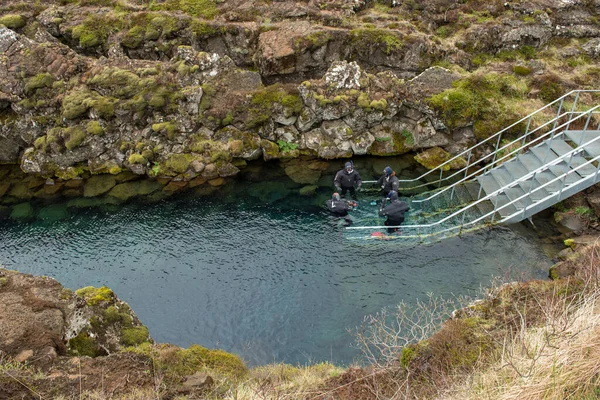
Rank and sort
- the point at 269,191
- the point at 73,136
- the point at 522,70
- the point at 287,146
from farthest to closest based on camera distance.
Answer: the point at 522,70
the point at 287,146
the point at 73,136
the point at 269,191

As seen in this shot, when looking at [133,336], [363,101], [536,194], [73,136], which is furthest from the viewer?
[73,136]

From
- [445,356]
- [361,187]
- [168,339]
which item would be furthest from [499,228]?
[168,339]

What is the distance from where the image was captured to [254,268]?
68.9ft

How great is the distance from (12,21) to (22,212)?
22473 mm

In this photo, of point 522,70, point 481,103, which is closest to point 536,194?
point 481,103

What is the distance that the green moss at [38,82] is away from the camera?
32.1 metres

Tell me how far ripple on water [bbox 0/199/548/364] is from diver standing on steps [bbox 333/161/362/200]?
2411 millimetres

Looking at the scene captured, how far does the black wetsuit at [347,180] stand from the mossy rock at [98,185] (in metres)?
16.8

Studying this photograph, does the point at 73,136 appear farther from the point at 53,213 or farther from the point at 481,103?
the point at 481,103

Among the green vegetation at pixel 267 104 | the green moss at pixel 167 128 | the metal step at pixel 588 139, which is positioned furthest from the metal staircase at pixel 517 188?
the green moss at pixel 167 128

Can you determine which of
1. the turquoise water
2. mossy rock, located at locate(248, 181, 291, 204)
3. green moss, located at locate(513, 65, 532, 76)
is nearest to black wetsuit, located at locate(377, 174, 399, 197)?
the turquoise water

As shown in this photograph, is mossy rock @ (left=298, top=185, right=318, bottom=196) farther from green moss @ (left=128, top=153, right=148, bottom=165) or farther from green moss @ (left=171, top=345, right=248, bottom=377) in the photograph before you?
green moss @ (left=171, top=345, right=248, bottom=377)

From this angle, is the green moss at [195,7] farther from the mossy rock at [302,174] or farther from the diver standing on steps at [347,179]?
the diver standing on steps at [347,179]

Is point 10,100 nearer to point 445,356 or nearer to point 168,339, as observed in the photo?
point 168,339
